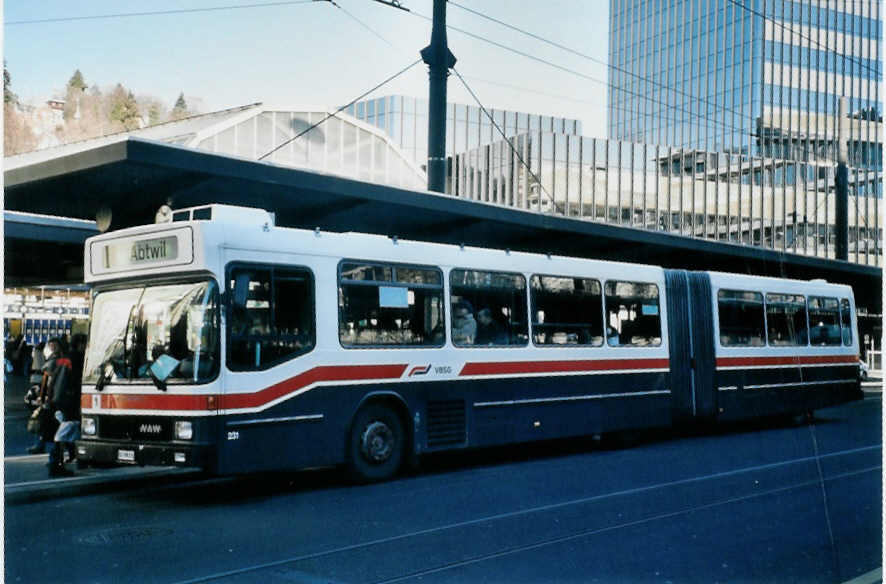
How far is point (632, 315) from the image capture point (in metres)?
15.4

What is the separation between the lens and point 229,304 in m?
9.88

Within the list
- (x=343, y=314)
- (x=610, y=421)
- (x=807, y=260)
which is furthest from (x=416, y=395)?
(x=807, y=260)

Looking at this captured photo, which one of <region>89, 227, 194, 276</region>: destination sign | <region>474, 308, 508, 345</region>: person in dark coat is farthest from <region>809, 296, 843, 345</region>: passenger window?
<region>89, 227, 194, 276</region>: destination sign

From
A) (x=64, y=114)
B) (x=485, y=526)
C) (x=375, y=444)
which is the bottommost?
(x=485, y=526)

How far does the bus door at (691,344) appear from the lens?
53.4ft

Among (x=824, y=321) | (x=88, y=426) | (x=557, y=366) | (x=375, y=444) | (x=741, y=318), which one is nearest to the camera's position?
(x=88, y=426)

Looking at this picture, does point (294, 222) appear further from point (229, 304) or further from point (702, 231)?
point (702, 231)

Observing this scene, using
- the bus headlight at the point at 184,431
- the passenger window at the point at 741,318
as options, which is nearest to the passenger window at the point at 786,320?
the passenger window at the point at 741,318

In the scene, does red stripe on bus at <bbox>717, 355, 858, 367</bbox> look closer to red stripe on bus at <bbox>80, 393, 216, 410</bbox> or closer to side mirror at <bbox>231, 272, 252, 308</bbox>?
side mirror at <bbox>231, 272, 252, 308</bbox>

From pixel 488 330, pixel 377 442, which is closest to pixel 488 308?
pixel 488 330

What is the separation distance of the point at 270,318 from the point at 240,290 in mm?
488

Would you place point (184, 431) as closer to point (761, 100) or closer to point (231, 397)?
point (231, 397)

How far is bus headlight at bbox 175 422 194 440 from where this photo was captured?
9.61 metres

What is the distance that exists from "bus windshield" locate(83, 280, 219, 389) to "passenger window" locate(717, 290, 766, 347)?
10486 millimetres
